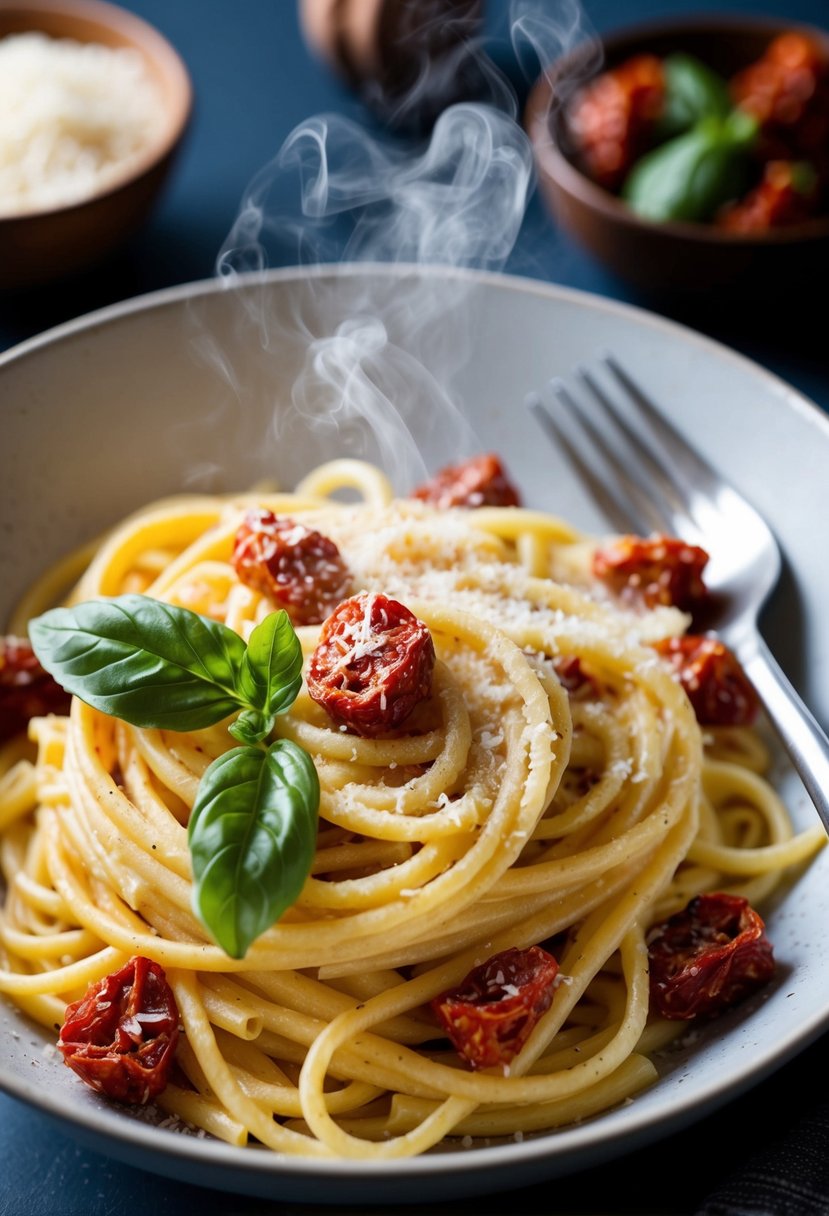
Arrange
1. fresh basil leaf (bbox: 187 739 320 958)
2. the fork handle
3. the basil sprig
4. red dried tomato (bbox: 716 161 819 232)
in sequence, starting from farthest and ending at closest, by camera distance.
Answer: red dried tomato (bbox: 716 161 819 232) < the fork handle < the basil sprig < fresh basil leaf (bbox: 187 739 320 958)

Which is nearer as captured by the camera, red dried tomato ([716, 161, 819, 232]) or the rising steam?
the rising steam

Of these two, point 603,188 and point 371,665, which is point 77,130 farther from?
point 371,665

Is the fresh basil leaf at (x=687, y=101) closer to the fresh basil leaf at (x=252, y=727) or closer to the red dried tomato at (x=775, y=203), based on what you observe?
the red dried tomato at (x=775, y=203)

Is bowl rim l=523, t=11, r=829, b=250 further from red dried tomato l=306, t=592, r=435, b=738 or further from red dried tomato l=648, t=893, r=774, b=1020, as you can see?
red dried tomato l=648, t=893, r=774, b=1020

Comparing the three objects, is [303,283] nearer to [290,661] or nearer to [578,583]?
[578,583]

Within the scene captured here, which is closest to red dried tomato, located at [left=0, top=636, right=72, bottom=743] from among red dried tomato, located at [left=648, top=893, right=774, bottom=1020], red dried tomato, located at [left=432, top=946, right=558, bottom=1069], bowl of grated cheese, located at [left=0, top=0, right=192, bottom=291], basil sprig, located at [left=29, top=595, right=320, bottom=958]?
basil sprig, located at [left=29, top=595, right=320, bottom=958]

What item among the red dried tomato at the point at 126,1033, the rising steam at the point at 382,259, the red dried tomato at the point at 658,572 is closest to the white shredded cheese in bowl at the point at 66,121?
the rising steam at the point at 382,259

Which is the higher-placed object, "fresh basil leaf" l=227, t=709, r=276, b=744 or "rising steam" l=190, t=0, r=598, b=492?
"fresh basil leaf" l=227, t=709, r=276, b=744
